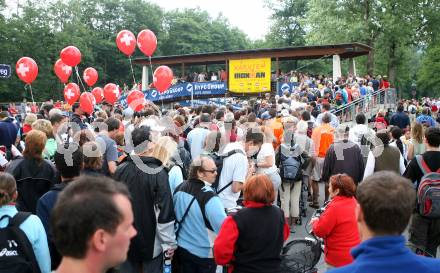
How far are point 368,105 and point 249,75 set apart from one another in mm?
7073

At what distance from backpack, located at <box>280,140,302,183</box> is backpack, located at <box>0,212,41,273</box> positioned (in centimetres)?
544

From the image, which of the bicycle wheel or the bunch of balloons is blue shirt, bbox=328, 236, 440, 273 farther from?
the bunch of balloons

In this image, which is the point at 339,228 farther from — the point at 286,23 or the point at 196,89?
the point at 286,23

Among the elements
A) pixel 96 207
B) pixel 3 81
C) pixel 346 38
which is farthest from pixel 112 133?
pixel 3 81

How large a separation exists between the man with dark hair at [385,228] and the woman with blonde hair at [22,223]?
7.51ft

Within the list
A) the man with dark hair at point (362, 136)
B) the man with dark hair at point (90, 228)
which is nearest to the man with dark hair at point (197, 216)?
the man with dark hair at point (90, 228)

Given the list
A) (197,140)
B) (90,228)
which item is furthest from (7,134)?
(90,228)

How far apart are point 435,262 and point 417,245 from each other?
13.1ft

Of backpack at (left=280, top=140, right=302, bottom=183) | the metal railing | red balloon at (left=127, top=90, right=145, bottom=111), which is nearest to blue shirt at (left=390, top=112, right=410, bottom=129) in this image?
the metal railing

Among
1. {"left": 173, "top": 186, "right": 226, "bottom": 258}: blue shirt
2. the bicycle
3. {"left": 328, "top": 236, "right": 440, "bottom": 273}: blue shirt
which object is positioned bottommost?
the bicycle

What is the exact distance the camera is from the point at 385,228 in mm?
2094

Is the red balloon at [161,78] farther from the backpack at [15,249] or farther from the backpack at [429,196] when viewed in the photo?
the backpack at [15,249]

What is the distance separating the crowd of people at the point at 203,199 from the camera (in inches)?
73.5

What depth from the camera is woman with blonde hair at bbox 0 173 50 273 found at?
10.9ft
